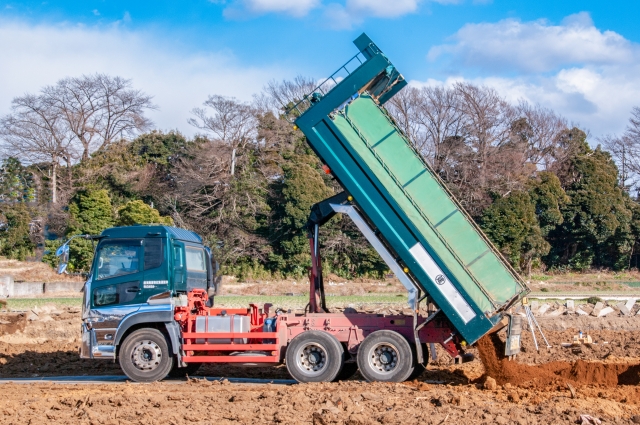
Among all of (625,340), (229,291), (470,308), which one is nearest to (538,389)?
(470,308)

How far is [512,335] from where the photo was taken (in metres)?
12.3

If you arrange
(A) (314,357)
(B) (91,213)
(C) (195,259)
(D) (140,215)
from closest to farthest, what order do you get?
(A) (314,357) → (C) (195,259) → (D) (140,215) → (B) (91,213)

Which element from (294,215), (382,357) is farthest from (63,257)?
(294,215)

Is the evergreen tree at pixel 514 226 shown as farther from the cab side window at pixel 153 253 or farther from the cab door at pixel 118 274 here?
the cab door at pixel 118 274

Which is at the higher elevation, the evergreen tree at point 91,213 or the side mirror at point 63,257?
the evergreen tree at point 91,213

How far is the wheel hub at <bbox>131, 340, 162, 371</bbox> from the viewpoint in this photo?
538 inches

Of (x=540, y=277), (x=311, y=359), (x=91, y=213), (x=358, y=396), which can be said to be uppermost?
(x=91, y=213)

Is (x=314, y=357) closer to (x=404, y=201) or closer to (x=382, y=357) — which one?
(x=382, y=357)

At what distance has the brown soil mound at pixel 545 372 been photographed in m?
12.4

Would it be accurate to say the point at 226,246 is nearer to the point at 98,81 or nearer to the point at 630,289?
the point at 98,81

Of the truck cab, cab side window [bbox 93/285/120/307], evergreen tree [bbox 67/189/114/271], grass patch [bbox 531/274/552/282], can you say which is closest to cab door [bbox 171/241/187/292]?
the truck cab

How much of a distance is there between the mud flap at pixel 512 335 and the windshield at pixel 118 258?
6.69 meters

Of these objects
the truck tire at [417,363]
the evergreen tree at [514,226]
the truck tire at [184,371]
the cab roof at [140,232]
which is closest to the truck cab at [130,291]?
the cab roof at [140,232]

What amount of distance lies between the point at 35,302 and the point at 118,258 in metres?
20.4
